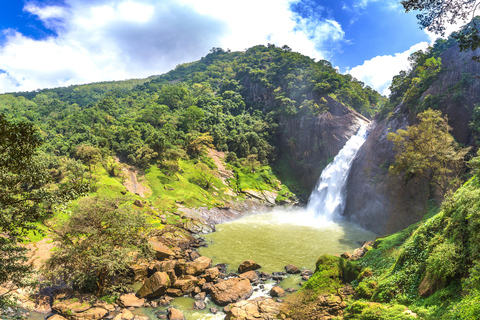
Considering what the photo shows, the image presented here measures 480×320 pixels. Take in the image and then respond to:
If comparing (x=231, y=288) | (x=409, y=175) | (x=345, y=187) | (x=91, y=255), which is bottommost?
(x=231, y=288)

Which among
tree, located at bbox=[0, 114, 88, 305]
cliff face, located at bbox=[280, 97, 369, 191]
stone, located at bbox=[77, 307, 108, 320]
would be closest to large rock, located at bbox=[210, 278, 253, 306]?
stone, located at bbox=[77, 307, 108, 320]

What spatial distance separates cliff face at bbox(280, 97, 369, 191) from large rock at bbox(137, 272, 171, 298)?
50.9 metres

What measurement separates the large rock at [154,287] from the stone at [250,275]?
5980 mm

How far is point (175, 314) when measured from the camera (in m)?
14.3

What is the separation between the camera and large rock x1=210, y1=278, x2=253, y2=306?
51.5 feet

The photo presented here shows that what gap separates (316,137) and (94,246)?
58472 mm

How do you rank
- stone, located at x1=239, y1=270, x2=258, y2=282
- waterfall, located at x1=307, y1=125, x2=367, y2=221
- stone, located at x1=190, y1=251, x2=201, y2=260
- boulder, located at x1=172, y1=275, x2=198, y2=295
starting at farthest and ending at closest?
1. waterfall, located at x1=307, y1=125, x2=367, y2=221
2. stone, located at x1=190, y1=251, x2=201, y2=260
3. stone, located at x1=239, y1=270, x2=258, y2=282
4. boulder, located at x1=172, y1=275, x2=198, y2=295

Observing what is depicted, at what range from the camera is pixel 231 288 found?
16500 millimetres

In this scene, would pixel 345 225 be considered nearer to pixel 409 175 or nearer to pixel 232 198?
pixel 409 175

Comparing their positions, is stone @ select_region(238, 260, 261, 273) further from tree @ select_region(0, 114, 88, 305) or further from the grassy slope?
tree @ select_region(0, 114, 88, 305)

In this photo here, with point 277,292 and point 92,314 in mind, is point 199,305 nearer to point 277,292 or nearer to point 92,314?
point 277,292

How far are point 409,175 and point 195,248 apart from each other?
26087 mm

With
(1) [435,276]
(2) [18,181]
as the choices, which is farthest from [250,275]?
(2) [18,181]

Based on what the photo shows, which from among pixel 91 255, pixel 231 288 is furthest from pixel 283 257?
pixel 91 255
